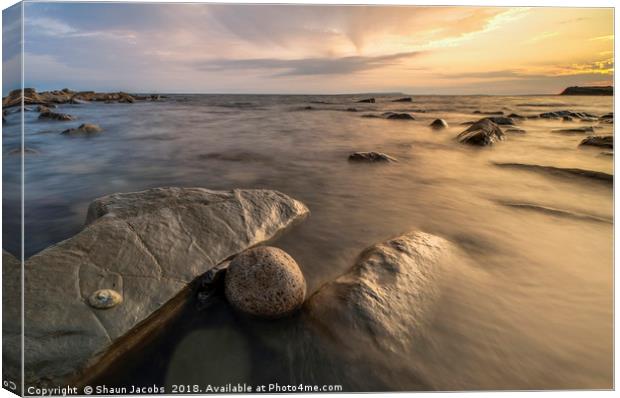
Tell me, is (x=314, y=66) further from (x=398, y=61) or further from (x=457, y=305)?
(x=457, y=305)

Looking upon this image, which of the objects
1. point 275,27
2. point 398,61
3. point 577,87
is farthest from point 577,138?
point 275,27

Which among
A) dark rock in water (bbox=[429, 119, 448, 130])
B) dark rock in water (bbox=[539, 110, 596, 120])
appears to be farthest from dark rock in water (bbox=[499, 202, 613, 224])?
dark rock in water (bbox=[429, 119, 448, 130])

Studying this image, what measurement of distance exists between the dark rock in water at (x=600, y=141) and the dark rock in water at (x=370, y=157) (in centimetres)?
249

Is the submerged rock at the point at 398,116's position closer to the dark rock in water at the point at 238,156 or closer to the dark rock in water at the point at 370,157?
the dark rock in water at the point at 370,157

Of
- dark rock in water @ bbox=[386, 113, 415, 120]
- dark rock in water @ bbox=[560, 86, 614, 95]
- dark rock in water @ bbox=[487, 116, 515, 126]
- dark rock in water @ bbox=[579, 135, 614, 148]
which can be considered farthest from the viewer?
dark rock in water @ bbox=[386, 113, 415, 120]

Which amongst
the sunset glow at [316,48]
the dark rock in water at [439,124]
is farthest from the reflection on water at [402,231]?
the dark rock in water at [439,124]

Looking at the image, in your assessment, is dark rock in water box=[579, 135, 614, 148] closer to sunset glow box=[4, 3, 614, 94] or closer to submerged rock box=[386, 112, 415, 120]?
sunset glow box=[4, 3, 614, 94]

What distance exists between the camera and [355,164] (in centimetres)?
585

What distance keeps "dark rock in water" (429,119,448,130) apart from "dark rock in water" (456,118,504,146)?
1.24m

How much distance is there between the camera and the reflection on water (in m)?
2.35

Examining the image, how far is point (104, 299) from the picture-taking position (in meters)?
2.36

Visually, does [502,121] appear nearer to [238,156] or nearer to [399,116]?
[399,116]

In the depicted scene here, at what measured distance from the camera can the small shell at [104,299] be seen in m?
2.33

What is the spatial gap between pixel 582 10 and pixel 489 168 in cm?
249
